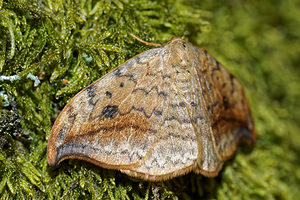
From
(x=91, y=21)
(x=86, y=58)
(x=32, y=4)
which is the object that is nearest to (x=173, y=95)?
(x=86, y=58)

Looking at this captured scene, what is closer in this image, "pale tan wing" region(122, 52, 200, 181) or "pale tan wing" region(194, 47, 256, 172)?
"pale tan wing" region(122, 52, 200, 181)

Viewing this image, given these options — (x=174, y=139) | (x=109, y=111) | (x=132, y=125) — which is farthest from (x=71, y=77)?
(x=174, y=139)

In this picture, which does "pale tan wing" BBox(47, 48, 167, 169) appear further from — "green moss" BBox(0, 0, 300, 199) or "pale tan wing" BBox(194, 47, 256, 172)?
"pale tan wing" BBox(194, 47, 256, 172)

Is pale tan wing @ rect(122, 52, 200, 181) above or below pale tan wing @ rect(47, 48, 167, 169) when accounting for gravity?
below

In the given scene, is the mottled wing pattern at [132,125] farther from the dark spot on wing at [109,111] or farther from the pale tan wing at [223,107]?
the pale tan wing at [223,107]

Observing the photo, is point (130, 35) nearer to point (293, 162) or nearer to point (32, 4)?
point (32, 4)

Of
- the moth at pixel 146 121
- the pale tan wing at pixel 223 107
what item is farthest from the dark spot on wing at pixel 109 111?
the pale tan wing at pixel 223 107

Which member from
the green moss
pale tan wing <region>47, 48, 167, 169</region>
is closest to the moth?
pale tan wing <region>47, 48, 167, 169</region>
